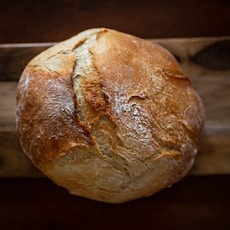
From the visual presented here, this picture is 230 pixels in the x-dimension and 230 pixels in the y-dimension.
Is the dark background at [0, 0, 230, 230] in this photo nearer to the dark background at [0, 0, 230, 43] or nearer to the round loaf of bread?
the dark background at [0, 0, 230, 43]

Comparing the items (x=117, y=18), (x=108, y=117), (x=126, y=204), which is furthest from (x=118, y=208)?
(x=117, y=18)

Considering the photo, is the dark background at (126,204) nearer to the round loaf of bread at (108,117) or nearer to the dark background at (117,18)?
the dark background at (117,18)

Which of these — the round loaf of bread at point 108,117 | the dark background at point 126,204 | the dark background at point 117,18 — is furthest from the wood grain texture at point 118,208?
the dark background at point 117,18

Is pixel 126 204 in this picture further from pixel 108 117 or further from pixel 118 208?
pixel 108 117

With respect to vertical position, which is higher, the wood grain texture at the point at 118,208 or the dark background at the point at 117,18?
the dark background at the point at 117,18

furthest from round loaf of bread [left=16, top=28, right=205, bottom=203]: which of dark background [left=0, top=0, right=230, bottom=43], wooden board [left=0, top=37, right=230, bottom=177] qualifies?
dark background [left=0, top=0, right=230, bottom=43]
